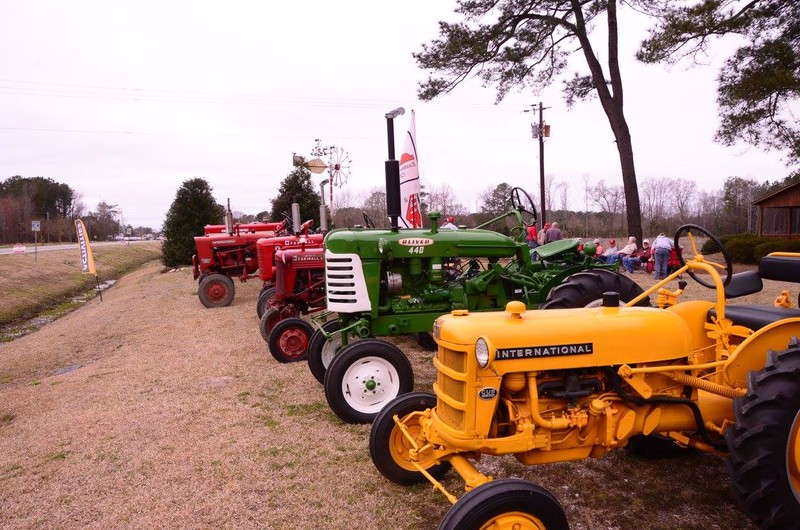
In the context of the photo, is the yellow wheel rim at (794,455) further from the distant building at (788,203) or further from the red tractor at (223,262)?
the distant building at (788,203)

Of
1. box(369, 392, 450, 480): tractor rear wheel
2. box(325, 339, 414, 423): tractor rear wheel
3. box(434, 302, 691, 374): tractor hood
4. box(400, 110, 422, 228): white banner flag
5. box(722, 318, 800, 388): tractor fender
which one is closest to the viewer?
box(434, 302, 691, 374): tractor hood

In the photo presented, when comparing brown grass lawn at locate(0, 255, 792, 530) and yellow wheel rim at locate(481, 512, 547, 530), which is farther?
brown grass lawn at locate(0, 255, 792, 530)

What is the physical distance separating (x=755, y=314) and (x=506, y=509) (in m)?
1.94

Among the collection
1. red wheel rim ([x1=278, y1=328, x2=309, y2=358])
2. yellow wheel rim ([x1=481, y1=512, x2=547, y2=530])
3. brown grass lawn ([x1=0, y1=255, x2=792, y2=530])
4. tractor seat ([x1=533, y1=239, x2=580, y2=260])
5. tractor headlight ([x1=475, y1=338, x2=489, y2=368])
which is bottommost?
brown grass lawn ([x1=0, y1=255, x2=792, y2=530])

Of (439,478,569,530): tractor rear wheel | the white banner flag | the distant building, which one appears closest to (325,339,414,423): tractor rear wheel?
(439,478,569,530): tractor rear wheel

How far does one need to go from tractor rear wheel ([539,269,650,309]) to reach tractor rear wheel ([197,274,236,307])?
871 centimetres

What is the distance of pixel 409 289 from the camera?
534 cm

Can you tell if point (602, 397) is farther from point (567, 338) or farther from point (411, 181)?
point (411, 181)

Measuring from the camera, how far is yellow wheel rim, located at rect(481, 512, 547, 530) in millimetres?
2211

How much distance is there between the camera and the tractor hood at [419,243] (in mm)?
5055

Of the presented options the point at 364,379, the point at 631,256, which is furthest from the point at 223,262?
the point at 631,256

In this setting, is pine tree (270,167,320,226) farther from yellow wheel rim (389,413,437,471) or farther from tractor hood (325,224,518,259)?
yellow wheel rim (389,413,437,471)

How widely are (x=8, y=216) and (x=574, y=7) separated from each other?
52.2 metres

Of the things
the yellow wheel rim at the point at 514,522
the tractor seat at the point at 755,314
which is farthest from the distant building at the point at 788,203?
the yellow wheel rim at the point at 514,522
